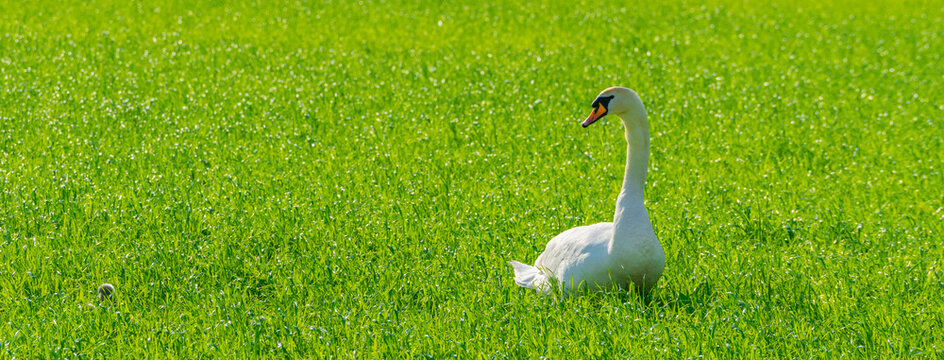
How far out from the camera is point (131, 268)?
7.48 meters

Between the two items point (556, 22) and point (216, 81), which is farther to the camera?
point (556, 22)

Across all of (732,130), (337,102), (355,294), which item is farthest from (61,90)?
(732,130)

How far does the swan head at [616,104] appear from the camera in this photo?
6672 mm

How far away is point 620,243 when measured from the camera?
6371mm

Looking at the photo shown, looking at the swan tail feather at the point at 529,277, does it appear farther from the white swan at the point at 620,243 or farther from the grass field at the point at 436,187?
the grass field at the point at 436,187

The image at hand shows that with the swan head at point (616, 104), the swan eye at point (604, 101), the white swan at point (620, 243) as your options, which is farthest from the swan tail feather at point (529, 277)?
the swan eye at point (604, 101)

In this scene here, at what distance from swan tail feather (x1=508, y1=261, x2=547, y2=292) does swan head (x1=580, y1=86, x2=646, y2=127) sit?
→ 120cm

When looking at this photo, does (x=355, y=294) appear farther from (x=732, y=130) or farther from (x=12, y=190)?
(x=732, y=130)

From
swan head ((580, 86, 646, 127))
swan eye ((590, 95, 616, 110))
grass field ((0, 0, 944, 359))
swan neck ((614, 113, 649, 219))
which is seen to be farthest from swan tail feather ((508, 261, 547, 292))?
swan eye ((590, 95, 616, 110))

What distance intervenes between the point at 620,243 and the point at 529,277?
3.31ft

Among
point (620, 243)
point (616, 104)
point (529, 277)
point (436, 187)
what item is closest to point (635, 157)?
point (616, 104)

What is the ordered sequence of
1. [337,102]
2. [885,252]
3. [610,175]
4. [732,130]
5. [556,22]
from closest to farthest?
1. [885,252]
2. [610,175]
3. [732,130]
4. [337,102]
5. [556,22]

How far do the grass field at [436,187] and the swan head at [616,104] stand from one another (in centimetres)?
128

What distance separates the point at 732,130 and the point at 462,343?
794 cm
